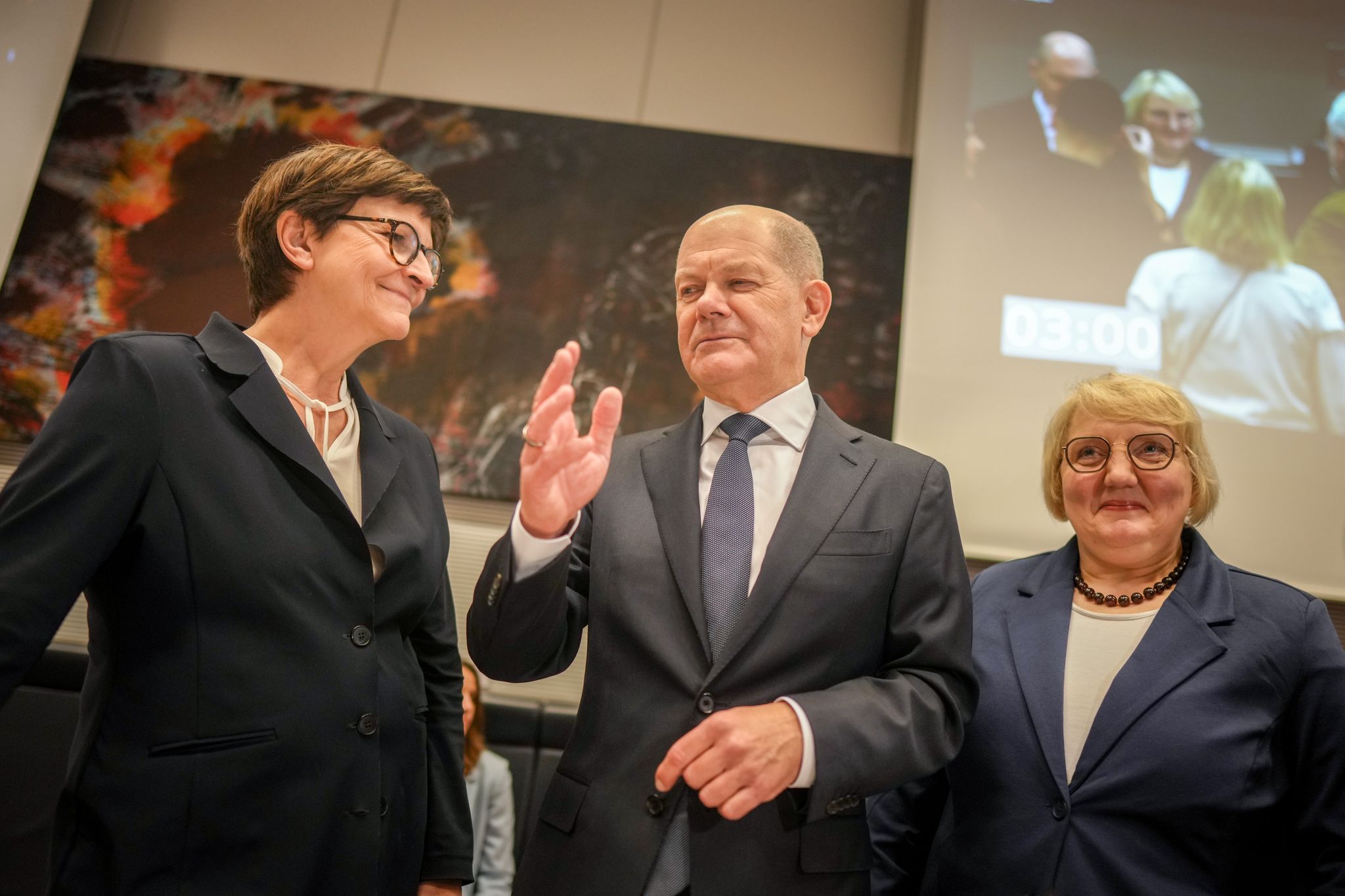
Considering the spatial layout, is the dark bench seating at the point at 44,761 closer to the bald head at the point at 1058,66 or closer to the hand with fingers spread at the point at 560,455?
the hand with fingers spread at the point at 560,455

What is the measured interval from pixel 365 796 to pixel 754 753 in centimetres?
58

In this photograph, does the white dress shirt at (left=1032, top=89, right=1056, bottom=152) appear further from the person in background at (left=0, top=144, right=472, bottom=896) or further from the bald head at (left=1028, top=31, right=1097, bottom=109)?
the person in background at (left=0, top=144, right=472, bottom=896)

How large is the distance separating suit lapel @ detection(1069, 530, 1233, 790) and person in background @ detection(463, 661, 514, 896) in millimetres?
2170

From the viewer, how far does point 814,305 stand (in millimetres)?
1836

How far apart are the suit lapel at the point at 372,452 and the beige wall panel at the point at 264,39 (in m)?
3.30

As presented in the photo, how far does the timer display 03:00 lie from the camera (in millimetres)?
4035

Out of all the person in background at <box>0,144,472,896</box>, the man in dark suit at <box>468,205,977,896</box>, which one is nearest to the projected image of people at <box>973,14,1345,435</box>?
the man in dark suit at <box>468,205,977,896</box>

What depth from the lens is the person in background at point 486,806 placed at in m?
3.27

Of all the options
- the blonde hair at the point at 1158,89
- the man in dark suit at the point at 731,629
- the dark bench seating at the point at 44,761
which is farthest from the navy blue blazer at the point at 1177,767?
the blonde hair at the point at 1158,89

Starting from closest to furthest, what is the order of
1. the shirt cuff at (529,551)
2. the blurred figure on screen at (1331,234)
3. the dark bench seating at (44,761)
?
the shirt cuff at (529,551) < the dark bench seating at (44,761) < the blurred figure on screen at (1331,234)

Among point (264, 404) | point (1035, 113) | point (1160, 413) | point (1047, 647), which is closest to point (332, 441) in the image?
point (264, 404)

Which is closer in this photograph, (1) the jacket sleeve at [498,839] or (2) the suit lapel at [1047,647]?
(2) the suit lapel at [1047,647]

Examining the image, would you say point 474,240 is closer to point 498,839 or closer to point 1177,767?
point 498,839

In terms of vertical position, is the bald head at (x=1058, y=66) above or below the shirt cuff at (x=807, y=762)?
above
